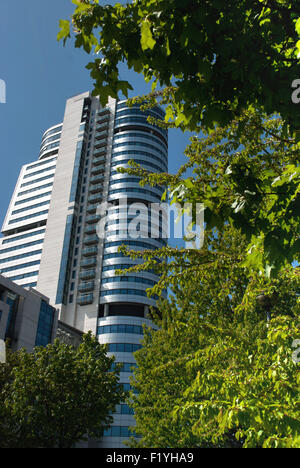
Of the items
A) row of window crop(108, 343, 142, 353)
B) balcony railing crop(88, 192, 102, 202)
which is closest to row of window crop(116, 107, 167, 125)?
balcony railing crop(88, 192, 102, 202)

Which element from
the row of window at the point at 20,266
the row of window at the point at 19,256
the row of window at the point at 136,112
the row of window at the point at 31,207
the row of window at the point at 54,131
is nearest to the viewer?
the row of window at the point at 20,266

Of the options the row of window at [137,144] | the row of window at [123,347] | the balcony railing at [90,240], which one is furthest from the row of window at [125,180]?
the row of window at [123,347]

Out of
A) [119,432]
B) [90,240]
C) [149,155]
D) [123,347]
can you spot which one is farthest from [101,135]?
[119,432]

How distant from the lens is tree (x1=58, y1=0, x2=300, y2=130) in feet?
11.7

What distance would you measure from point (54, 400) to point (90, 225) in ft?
200

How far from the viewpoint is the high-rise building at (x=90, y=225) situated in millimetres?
65438

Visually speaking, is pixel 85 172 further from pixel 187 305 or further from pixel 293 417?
pixel 293 417

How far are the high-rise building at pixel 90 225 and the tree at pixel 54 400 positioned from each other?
42.2 meters

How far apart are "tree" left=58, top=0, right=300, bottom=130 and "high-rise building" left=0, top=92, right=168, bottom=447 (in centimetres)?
5818

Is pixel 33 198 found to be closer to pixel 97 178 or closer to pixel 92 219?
pixel 97 178

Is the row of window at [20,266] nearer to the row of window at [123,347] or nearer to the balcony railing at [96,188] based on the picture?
the balcony railing at [96,188]

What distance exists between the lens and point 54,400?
16.9 meters

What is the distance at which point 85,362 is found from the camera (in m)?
18.6

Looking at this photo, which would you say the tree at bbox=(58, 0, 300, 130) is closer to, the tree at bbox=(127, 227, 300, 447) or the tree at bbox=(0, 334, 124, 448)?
the tree at bbox=(127, 227, 300, 447)
